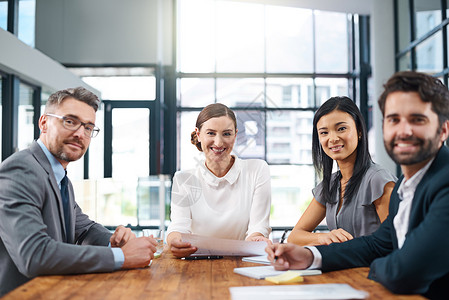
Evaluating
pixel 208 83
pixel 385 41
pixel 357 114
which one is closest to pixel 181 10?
pixel 208 83

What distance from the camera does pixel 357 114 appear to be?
2.19 m

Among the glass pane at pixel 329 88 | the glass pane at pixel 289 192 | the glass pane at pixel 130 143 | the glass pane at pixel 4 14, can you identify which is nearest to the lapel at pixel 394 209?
the glass pane at pixel 4 14

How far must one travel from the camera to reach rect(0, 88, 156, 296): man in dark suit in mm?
1520

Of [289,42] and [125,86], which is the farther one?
[289,42]

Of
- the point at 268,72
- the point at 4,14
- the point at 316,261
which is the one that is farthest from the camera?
the point at 268,72

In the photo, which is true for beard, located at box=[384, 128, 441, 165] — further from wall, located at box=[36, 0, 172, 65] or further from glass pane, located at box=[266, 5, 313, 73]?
glass pane, located at box=[266, 5, 313, 73]

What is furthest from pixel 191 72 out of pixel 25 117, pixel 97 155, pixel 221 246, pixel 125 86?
pixel 221 246

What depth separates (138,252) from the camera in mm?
1662

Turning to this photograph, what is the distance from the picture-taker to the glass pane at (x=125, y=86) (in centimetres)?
716

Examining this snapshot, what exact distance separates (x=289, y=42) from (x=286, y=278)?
25.3ft

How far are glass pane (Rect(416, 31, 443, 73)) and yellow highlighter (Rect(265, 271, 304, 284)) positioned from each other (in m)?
5.05

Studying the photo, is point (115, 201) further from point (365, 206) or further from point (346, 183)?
point (365, 206)

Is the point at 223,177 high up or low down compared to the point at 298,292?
up

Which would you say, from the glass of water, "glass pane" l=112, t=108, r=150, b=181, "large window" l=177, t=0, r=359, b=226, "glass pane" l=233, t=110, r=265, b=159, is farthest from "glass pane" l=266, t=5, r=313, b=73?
the glass of water
